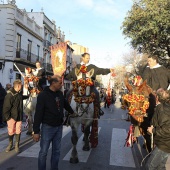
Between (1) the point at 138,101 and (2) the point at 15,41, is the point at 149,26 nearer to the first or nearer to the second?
(2) the point at 15,41

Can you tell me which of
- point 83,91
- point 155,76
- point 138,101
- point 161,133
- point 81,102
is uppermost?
point 155,76

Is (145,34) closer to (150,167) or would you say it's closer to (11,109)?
(11,109)

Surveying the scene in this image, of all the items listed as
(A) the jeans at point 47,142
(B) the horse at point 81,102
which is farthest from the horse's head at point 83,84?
(A) the jeans at point 47,142

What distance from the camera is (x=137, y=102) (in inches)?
195

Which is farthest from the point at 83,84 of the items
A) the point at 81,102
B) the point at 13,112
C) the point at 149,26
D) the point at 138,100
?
the point at 149,26

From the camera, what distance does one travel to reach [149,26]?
18.9m

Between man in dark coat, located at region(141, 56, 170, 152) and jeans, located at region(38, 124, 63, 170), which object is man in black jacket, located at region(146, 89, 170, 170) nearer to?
man in dark coat, located at region(141, 56, 170, 152)

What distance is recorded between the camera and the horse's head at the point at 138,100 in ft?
16.2

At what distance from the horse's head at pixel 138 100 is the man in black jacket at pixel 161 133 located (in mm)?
929

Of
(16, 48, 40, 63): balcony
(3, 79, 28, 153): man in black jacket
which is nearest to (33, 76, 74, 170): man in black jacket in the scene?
(3, 79, 28, 153): man in black jacket

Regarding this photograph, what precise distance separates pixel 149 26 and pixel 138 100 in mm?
15281

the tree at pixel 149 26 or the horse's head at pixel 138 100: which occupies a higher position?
the tree at pixel 149 26

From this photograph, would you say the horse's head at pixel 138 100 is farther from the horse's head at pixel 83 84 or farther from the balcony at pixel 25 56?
the balcony at pixel 25 56

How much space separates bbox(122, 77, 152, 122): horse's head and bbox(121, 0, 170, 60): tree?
581 inches
